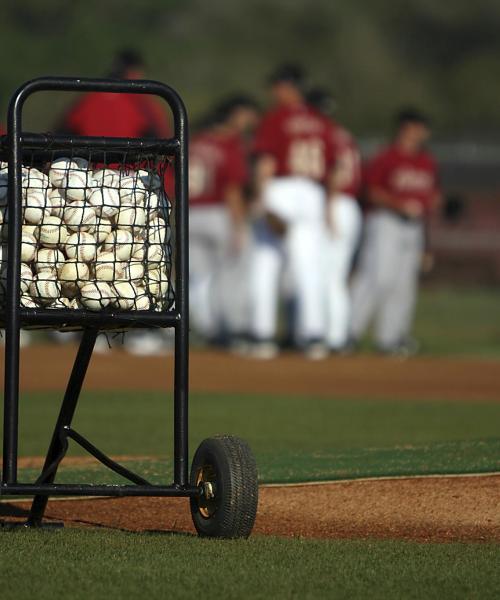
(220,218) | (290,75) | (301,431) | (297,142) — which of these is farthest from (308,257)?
(301,431)

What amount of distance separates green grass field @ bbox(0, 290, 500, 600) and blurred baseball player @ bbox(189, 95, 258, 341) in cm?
431

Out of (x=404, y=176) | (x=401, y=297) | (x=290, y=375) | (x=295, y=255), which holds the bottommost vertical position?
(x=290, y=375)

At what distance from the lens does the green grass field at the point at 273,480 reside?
461cm

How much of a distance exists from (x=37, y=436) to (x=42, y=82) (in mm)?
4392

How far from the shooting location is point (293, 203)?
15.1 metres

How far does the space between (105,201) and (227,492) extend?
1.09 m

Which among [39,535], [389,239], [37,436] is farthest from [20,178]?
[389,239]

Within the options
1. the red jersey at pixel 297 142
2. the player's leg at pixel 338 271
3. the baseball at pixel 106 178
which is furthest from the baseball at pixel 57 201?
the player's leg at pixel 338 271

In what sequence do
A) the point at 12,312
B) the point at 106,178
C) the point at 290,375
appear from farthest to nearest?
the point at 290,375
the point at 106,178
the point at 12,312

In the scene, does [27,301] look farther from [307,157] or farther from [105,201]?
[307,157]

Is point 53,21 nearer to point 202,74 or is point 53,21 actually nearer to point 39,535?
point 202,74

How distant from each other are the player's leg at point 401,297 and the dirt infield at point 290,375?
0.40 meters

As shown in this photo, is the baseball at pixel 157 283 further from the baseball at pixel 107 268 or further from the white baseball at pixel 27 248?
the white baseball at pixel 27 248

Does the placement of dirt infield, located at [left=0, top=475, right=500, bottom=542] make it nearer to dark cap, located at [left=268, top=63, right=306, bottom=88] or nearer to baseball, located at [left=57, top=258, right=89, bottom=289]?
baseball, located at [left=57, top=258, right=89, bottom=289]
